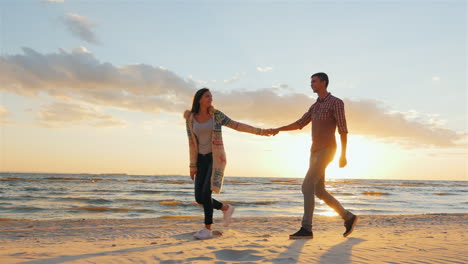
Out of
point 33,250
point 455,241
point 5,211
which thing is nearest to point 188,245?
point 33,250

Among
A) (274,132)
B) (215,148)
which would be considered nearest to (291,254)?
(215,148)

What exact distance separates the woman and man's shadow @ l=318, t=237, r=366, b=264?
1755 mm

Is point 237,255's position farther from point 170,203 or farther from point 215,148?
point 170,203

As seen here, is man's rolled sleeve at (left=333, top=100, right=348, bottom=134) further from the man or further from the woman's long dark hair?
the woman's long dark hair

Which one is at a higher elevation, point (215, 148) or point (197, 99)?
point (197, 99)

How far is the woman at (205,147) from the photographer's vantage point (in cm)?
521

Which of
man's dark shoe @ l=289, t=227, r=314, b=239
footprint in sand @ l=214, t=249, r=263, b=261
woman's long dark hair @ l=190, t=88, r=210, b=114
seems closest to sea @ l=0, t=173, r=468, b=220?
man's dark shoe @ l=289, t=227, r=314, b=239

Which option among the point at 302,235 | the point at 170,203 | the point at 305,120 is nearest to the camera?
the point at 302,235

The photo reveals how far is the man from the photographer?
198 inches

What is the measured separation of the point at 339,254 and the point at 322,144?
1.57 metres

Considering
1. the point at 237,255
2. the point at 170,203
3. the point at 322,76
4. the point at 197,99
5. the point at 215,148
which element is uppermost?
the point at 322,76

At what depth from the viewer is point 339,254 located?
399cm

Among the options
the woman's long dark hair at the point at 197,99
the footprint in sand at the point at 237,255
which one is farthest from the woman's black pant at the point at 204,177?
the footprint in sand at the point at 237,255

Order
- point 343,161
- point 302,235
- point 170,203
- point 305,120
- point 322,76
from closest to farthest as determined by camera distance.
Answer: point 343,161
point 302,235
point 322,76
point 305,120
point 170,203
